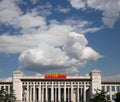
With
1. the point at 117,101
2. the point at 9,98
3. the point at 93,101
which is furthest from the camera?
the point at 9,98

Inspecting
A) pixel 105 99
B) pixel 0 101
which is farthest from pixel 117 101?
pixel 0 101

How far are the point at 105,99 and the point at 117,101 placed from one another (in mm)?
8199

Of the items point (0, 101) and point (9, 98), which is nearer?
point (0, 101)

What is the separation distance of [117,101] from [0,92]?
5017 cm

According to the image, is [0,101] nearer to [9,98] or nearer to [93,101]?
[9,98]

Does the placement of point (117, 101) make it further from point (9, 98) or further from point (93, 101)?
point (9, 98)

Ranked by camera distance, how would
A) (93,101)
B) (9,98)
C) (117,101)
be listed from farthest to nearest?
(9,98) → (93,101) → (117,101)

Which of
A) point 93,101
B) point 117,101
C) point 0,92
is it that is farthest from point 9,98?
point 117,101

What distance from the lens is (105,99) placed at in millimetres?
156625

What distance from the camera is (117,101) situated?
149500 millimetres

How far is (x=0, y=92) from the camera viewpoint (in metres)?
157

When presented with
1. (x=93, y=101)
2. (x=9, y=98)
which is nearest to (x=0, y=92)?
(x=9, y=98)

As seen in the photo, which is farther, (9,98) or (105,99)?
(9,98)

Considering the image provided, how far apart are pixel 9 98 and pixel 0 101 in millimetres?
17089
